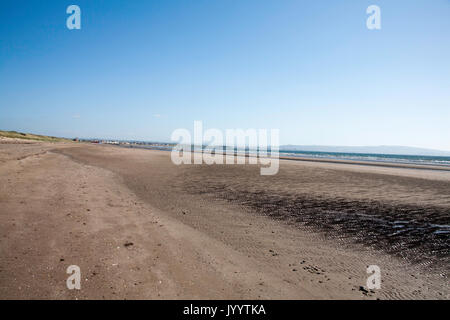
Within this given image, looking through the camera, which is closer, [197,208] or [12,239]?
[12,239]

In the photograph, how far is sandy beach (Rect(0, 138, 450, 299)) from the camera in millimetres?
4281

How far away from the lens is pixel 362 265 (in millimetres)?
5637

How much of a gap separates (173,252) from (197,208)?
4.36 meters

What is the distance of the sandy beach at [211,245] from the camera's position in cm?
428

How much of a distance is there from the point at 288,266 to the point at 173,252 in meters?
2.71

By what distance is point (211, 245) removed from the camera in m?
6.21
